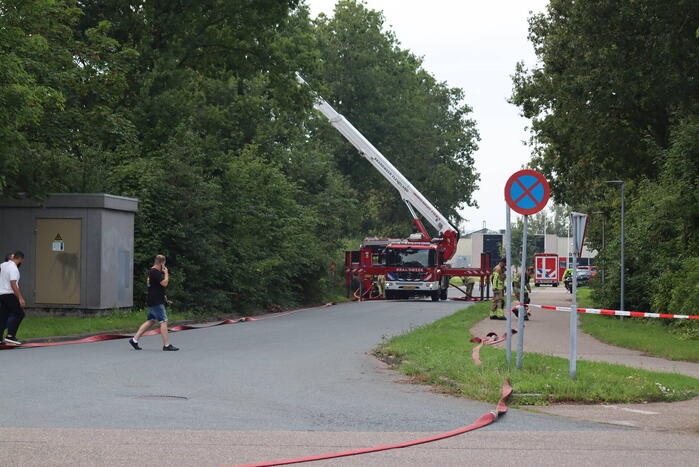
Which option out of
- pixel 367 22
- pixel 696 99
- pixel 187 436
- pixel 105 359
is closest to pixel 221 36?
pixel 696 99

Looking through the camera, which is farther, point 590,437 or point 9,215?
point 9,215

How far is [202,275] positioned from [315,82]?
35.2 ft

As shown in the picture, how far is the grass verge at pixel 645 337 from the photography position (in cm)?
1872

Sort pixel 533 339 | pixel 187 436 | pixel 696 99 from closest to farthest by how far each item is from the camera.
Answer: pixel 187 436
pixel 533 339
pixel 696 99

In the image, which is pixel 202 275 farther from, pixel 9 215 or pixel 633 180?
pixel 633 180

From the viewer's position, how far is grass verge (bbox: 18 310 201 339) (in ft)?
66.1

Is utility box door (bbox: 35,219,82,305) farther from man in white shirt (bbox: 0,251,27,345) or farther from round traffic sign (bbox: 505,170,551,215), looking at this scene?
round traffic sign (bbox: 505,170,551,215)

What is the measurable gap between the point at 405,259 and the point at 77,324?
23.7m

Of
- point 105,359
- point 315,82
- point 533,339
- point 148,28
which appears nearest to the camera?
point 105,359

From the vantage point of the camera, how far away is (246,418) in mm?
9820

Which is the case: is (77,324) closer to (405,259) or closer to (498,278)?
(498,278)

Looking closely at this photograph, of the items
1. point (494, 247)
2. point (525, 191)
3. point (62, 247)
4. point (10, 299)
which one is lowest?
point (10, 299)

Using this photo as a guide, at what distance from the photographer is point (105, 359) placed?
15609 millimetres

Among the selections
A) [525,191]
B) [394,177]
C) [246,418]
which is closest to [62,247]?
[525,191]
